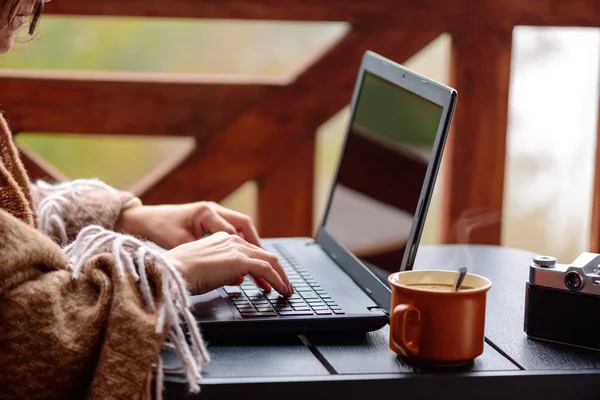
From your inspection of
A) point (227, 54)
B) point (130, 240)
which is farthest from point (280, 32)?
point (130, 240)

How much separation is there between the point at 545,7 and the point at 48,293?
149cm

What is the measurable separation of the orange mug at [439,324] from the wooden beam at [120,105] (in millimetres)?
1182

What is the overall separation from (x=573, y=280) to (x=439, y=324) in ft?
0.60

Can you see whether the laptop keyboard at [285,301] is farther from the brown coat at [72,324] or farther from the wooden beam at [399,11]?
the wooden beam at [399,11]

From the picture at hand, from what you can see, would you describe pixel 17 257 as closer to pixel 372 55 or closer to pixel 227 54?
pixel 372 55

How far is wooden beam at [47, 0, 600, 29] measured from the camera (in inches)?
78.3

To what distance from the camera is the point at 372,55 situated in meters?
1.40

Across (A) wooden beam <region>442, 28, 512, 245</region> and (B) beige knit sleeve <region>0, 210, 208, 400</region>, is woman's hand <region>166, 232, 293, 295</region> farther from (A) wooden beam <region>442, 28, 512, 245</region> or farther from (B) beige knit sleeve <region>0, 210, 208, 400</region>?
(A) wooden beam <region>442, 28, 512, 245</region>

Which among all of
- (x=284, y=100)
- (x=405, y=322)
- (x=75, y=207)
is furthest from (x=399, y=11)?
(x=405, y=322)

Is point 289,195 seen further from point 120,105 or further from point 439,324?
point 439,324

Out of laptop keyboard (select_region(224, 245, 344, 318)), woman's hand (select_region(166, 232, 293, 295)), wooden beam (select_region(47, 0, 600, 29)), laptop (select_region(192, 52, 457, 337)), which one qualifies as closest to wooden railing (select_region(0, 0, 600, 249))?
wooden beam (select_region(47, 0, 600, 29))

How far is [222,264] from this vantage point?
40.4 inches

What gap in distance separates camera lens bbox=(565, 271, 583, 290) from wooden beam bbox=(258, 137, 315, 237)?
112 centimetres

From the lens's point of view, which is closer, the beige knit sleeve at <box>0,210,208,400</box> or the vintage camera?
the beige knit sleeve at <box>0,210,208,400</box>
